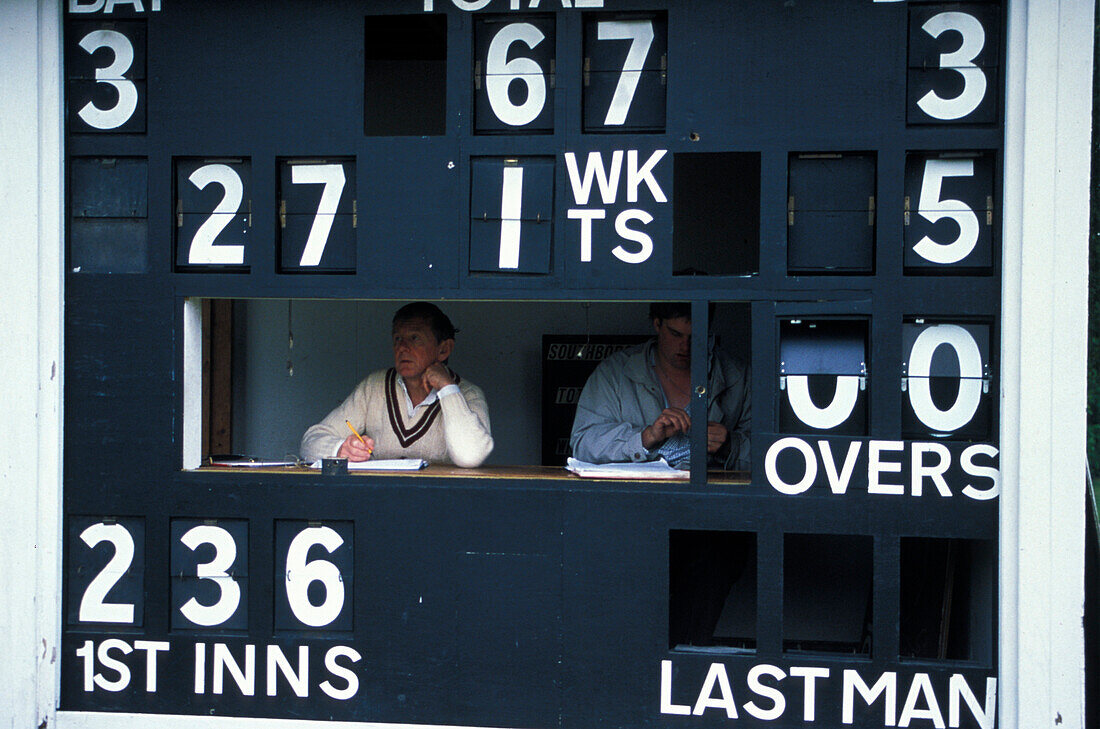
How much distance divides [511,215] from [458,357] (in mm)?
1995

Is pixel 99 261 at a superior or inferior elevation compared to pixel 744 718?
superior

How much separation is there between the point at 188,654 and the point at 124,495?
21.9 inches

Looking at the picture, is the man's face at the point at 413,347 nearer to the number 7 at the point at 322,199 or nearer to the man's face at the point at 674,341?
the number 7 at the point at 322,199

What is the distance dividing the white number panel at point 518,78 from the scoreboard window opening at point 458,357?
1.77m

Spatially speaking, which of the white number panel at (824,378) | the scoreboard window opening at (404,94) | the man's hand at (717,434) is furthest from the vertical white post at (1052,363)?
the scoreboard window opening at (404,94)

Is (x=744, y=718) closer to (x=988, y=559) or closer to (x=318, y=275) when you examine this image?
(x=988, y=559)

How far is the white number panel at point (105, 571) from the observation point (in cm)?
334

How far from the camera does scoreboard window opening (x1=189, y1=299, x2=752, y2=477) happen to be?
4.99m

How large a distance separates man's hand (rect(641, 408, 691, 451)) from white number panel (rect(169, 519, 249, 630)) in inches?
55.5

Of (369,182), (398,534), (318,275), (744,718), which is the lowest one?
(744,718)

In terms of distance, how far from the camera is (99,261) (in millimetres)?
3363

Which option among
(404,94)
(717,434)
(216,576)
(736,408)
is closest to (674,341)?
(736,408)

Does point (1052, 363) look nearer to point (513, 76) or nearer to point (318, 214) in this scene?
point (513, 76)

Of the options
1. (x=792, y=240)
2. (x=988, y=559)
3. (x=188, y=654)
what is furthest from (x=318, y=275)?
(x=988, y=559)
